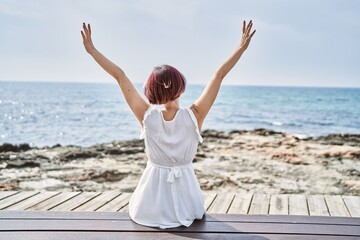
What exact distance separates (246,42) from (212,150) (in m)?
7.55

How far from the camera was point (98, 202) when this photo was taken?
15.4ft

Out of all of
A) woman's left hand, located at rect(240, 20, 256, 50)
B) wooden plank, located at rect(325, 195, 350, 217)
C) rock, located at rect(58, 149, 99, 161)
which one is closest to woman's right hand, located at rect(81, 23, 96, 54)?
woman's left hand, located at rect(240, 20, 256, 50)

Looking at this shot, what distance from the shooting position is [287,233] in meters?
3.03

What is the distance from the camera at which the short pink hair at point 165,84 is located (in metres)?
3.01

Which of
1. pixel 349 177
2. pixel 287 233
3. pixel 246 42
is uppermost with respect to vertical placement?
pixel 246 42

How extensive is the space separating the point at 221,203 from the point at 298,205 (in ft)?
2.72

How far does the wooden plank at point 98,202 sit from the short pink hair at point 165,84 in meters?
1.87

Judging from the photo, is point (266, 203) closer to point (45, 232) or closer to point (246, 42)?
point (246, 42)

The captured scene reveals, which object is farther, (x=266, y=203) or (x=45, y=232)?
(x=266, y=203)

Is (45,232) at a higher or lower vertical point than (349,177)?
higher

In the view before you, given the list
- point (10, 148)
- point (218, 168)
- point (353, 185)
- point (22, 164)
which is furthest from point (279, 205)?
point (10, 148)

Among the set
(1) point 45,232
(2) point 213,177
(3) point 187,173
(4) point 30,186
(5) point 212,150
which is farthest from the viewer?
(5) point 212,150

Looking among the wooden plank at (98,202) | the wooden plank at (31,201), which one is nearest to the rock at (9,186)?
the wooden plank at (31,201)

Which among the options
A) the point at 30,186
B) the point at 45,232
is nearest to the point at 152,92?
the point at 45,232
